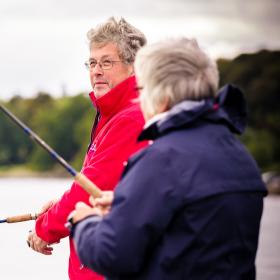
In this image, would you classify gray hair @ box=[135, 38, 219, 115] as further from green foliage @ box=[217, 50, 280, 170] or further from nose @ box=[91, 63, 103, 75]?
green foliage @ box=[217, 50, 280, 170]

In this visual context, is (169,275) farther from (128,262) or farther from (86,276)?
(86,276)

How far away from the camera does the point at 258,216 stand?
285 cm

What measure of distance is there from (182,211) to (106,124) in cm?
156

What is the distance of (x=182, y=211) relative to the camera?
266 cm

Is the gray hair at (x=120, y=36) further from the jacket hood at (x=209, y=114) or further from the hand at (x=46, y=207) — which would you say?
the jacket hood at (x=209, y=114)

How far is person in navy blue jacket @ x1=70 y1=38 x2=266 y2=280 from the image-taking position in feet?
8.69

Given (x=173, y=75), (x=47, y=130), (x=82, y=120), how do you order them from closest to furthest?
(x=173, y=75), (x=82, y=120), (x=47, y=130)

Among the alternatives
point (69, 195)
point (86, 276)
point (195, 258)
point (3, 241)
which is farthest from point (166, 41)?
point (3, 241)

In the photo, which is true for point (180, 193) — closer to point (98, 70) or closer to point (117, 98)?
point (117, 98)

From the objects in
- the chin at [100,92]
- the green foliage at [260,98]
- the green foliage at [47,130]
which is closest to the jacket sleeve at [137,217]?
the chin at [100,92]

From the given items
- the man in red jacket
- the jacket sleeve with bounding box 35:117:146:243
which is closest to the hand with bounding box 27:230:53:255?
the man in red jacket

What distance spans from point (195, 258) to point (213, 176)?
0.26 meters

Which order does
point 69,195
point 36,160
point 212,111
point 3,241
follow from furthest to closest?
point 36,160
point 3,241
point 69,195
point 212,111

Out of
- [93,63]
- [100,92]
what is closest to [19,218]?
[100,92]
